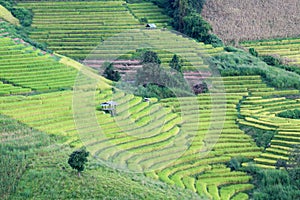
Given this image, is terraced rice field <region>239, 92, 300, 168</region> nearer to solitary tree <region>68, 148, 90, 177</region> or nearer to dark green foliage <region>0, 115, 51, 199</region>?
solitary tree <region>68, 148, 90, 177</region>

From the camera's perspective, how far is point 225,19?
46.5 metres

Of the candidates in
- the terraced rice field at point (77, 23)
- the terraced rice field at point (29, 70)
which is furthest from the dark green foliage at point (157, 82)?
the terraced rice field at point (77, 23)

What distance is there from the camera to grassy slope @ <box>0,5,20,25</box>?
43147mm

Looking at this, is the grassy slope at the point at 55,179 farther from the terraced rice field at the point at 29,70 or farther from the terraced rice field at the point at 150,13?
the terraced rice field at the point at 150,13

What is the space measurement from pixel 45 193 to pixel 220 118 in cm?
1002

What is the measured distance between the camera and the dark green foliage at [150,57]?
39.1 metres

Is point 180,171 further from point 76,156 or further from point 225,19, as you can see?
point 225,19

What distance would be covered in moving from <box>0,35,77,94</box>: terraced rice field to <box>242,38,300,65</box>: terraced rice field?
1151 cm

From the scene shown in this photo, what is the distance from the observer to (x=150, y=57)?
39.6 m

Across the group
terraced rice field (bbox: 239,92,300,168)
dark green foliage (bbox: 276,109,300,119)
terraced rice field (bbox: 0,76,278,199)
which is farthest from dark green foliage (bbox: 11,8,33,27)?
dark green foliage (bbox: 276,109,300,119)

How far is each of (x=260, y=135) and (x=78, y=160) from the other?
900 centimetres

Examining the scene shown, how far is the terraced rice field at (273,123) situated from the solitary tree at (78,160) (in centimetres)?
732

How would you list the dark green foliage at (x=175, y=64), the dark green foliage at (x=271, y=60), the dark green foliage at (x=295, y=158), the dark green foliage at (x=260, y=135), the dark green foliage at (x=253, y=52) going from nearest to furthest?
the dark green foliage at (x=295, y=158)
the dark green foliage at (x=260, y=135)
the dark green foliage at (x=175, y=64)
the dark green foliage at (x=271, y=60)
the dark green foliage at (x=253, y=52)

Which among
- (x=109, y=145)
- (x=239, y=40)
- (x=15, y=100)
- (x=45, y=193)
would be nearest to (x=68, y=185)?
(x=45, y=193)
